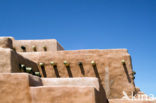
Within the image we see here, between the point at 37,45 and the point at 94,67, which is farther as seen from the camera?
the point at 37,45

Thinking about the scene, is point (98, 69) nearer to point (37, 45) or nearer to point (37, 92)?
point (37, 45)

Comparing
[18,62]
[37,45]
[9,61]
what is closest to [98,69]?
[18,62]

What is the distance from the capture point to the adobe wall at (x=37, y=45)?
1972 centimetres

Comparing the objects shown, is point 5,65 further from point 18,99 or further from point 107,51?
point 107,51

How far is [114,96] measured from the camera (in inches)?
614

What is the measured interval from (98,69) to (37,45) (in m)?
6.19

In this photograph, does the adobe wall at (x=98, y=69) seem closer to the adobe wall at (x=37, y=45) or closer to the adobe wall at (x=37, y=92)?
the adobe wall at (x=37, y=45)

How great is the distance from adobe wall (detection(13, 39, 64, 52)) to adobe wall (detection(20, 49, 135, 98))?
366 centimetres

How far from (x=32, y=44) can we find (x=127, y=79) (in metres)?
8.05

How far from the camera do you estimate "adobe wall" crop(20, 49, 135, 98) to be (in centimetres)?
1577

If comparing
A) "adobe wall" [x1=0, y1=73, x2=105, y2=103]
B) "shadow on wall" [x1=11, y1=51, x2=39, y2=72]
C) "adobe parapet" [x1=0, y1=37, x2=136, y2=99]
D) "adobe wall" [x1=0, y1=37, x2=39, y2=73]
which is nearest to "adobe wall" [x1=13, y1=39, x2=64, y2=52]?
"adobe parapet" [x1=0, y1=37, x2=136, y2=99]

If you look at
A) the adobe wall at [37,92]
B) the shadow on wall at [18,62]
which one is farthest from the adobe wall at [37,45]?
the adobe wall at [37,92]

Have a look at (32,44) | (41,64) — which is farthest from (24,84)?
(32,44)

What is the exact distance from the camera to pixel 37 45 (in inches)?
783
